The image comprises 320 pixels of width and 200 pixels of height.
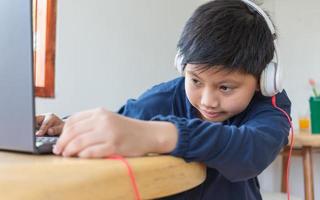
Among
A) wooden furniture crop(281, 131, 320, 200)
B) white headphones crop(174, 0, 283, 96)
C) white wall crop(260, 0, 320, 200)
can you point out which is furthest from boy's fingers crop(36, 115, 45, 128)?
white wall crop(260, 0, 320, 200)

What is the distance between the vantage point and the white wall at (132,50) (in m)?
1.89

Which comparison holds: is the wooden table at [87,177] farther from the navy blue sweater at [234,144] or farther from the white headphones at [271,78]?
the white headphones at [271,78]

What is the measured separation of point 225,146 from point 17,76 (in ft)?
0.84

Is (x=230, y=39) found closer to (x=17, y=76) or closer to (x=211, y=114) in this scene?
(x=211, y=114)

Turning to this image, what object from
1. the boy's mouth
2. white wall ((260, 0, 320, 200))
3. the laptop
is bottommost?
white wall ((260, 0, 320, 200))

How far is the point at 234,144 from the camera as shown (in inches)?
20.7

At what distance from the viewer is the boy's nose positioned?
2.38ft

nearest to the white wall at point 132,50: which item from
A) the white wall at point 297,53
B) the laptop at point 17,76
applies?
the white wall at point 297,53

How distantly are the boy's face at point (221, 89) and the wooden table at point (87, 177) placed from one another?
225 millimetres

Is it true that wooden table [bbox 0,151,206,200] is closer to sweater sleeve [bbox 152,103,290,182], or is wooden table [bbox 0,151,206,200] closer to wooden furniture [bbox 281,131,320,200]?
sweater sleeve [bbox 152,103,290,182]

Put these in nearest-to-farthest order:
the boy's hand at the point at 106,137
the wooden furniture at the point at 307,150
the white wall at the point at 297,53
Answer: the boy's hand at the point at 106,137
the wooden furniture at the point at 307,150
the white wall at the point at 297,53

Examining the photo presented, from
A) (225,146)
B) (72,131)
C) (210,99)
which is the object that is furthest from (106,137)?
A: (210,99)

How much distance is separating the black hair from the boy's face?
0.01 metres

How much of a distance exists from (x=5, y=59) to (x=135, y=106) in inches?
18.7
